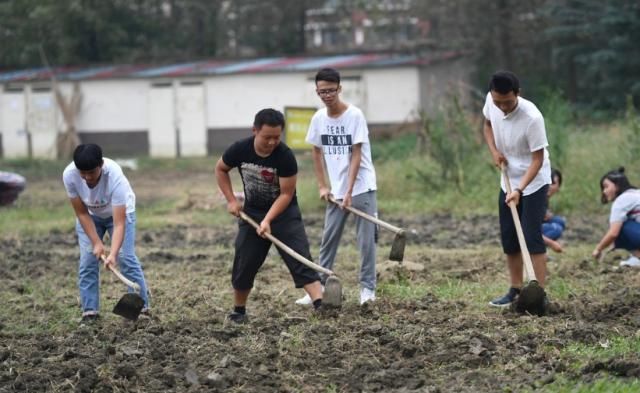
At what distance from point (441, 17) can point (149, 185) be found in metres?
15.6

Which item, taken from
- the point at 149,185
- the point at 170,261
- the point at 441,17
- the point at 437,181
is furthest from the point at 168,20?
the point at 170,261

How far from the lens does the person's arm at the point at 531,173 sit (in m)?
8.21

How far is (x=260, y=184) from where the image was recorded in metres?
8.05

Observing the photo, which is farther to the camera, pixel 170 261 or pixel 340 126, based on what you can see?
pixel 170 261

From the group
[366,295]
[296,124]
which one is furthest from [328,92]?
[296,124]

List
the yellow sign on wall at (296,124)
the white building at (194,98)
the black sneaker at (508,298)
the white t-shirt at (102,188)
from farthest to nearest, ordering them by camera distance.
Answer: the white building at (194,98), the yellow sign on wall at (296,124), the black sneaker at (508,298), the white t-shirt at (102,188)

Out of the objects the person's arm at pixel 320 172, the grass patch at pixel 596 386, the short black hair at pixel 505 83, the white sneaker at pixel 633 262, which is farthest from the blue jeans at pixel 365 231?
the white sneaker at pixel 633 262

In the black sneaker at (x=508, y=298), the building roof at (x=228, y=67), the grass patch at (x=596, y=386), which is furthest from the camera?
the building roof at (x=228, y=67)

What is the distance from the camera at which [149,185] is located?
76.9 ft

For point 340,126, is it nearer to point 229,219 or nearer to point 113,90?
point 229,219

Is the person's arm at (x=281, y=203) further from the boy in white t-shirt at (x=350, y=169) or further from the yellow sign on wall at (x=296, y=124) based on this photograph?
the yellow sign on wall at (x=296, y=124)

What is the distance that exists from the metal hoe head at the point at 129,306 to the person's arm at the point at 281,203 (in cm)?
97

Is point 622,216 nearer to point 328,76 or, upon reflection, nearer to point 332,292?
point 328,76

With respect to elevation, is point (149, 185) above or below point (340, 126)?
below
